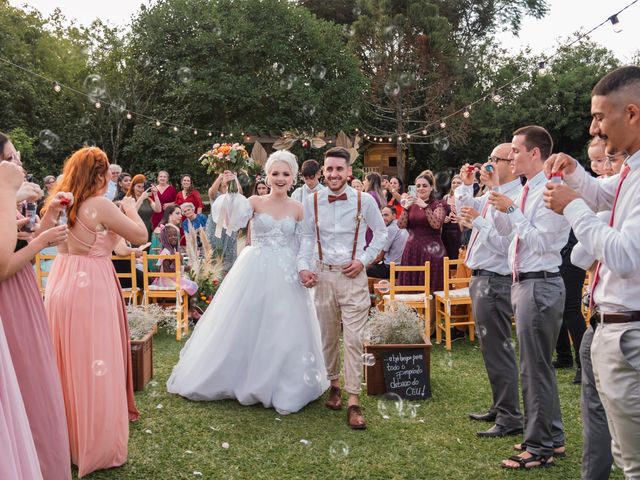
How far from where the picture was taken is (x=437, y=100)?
2759 cm

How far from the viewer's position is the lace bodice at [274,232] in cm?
539

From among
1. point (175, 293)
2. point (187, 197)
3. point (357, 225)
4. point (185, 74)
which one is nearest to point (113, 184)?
point (187, 197)

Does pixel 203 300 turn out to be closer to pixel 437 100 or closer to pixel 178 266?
pixel 178 266

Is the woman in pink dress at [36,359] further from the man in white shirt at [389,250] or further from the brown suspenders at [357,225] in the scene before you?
the man in white shirt at [389,250]

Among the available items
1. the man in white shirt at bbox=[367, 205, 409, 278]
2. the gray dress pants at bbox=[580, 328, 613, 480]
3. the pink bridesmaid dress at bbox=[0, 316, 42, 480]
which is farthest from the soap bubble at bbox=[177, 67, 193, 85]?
the gray dress pants at bbox=[580, 328, 613, 480]

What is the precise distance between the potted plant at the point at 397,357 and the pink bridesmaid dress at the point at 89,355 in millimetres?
2308

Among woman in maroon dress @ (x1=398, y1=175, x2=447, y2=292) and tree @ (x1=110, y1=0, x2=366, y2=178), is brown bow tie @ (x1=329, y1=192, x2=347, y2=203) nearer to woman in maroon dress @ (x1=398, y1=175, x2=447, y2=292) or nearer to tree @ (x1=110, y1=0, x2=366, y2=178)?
woman in maroon dress @ (x1=398, y1=175, x2=447, y2=292)

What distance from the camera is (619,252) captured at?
219 centimetres

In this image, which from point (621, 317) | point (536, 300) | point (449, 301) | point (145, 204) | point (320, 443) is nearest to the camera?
point (621, 317)

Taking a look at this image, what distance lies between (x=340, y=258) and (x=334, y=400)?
128 centimetres

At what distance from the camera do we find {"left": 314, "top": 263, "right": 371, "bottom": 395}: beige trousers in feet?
16.4

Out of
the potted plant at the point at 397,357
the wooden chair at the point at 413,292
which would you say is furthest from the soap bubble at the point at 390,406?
the wooden chair at the point at 413,292

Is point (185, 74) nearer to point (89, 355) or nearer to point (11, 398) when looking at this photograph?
point (89, 355)

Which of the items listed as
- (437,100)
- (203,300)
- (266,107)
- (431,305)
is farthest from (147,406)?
(437,100)
